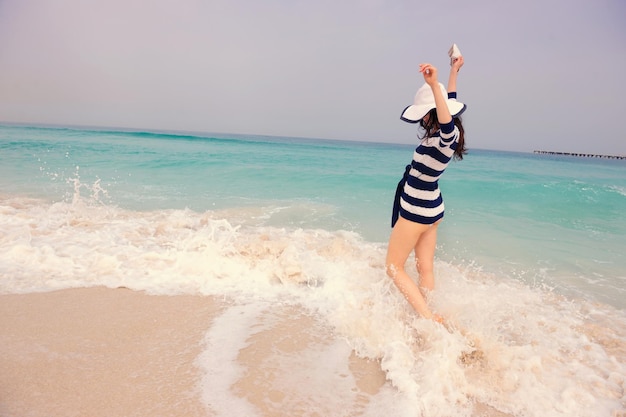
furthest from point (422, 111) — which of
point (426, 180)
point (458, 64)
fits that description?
point (458, 64)

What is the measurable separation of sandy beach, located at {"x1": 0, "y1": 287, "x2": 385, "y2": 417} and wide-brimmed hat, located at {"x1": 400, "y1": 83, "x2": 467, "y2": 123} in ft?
5.72

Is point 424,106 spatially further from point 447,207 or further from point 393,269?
point 447,207

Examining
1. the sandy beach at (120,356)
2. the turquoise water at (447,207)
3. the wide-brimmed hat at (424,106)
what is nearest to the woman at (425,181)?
the wide-brimmed hat at (424,106)

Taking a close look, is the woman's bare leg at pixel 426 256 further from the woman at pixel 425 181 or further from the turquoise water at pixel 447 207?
the turquoise water at pixel 447 207

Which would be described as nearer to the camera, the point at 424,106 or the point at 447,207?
the point at 424,106

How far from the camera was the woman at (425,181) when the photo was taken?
2.43m

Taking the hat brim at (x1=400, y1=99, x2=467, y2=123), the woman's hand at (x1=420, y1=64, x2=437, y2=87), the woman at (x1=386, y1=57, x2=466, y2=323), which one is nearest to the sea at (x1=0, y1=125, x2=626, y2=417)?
the woman at (x1=386, y1=57, x2=466, y2=323)

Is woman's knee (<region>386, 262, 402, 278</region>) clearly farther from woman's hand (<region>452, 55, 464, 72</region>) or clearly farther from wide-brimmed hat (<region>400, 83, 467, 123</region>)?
woman's hand (<region>452, 55, 464, 72</region>)

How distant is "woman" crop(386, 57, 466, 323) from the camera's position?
243 cm

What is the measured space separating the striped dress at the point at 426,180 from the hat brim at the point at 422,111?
0.12 metres

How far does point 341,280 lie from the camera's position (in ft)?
12.4

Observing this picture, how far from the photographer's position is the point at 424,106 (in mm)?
2545

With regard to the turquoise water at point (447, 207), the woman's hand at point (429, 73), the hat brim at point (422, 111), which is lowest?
the turquoise water at point (447, 207)

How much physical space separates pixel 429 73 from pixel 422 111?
10.5 inches
